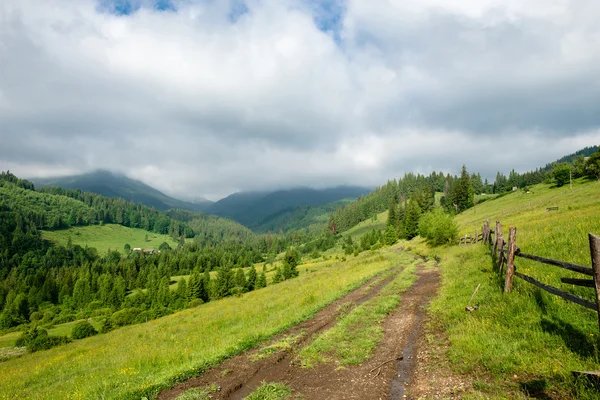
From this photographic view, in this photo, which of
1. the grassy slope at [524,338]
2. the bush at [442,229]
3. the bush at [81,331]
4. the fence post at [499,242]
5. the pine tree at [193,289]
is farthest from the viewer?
the pine tree at [193,289]

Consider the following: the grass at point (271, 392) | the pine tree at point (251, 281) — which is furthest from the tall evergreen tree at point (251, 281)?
the grass at point (271, 392)

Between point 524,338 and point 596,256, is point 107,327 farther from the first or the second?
point 596,256

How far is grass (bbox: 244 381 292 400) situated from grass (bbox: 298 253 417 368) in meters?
1.59

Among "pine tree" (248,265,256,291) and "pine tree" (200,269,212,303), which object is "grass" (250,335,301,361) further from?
"pine tree" (200,269,212,303)

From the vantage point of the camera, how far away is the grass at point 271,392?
25.5ft

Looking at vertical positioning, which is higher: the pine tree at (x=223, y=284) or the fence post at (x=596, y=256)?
the fence post at (x=596, y=256)

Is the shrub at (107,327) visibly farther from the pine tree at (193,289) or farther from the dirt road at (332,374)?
Answer: the dirt road at (332,374)

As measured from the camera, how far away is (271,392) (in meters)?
7.97

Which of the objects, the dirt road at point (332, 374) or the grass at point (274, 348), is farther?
the grass at point (274, 348)

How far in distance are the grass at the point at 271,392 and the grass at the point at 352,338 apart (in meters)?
1.59

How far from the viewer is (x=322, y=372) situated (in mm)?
8984

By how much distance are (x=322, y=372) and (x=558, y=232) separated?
18.6 metres

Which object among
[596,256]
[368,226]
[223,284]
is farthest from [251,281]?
[368,226]

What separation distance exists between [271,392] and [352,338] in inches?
180
